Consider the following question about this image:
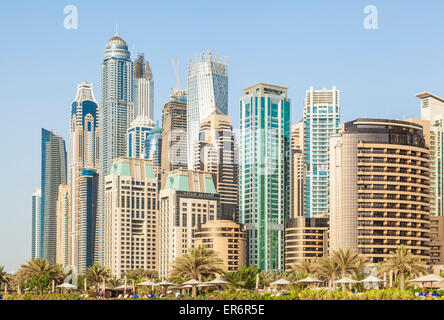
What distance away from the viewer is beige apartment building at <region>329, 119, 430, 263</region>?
560ft

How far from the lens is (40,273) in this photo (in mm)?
121750

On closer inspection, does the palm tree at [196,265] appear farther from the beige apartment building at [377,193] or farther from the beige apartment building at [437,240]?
the beige apartment building at [437,240]

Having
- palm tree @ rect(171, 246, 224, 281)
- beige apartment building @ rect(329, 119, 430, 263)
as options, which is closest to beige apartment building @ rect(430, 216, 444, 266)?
beige apartment building @ rect(329, 119, 430, 263)

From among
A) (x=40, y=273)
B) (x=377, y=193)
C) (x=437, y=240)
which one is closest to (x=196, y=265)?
(x=40, y=273)

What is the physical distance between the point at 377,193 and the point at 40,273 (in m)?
83.5

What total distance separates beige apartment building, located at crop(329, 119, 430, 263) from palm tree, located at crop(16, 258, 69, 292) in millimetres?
72527

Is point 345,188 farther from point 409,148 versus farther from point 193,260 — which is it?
point 193,260

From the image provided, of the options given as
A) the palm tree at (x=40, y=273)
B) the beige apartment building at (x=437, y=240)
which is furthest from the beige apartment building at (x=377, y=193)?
the palm tree at (x=40, y=273)

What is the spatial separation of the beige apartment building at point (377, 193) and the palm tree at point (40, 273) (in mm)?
72527
